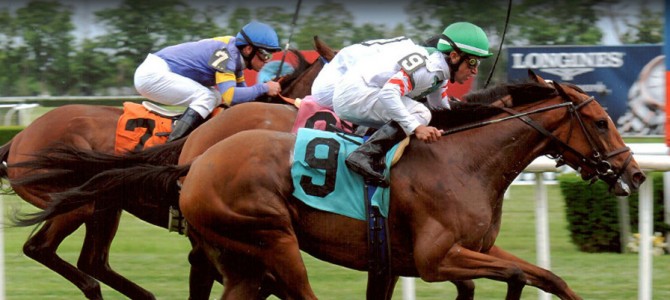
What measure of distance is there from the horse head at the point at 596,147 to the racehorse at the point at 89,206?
1776 millimetres

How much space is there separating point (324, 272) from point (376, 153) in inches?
114

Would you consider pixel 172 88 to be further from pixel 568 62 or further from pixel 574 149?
pixel 568 62

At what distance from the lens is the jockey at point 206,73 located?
6.09 meters

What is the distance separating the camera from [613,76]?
1473 centimetres

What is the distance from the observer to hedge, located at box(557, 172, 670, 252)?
785cm

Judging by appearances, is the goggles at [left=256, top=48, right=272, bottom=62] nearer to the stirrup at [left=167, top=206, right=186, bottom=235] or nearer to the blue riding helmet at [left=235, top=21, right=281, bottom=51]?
the blue riding helmet at [left=235, top=21, right=281, bottom=51]

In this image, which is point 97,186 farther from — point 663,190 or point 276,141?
point 663,190

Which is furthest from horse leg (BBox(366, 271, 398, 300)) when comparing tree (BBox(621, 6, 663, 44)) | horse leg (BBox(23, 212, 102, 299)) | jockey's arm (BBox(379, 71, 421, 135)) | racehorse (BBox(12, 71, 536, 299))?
tree (BBox(621, 6, 663, 44))

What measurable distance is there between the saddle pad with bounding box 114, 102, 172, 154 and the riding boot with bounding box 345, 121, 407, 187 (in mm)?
1782

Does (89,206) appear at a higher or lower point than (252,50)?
lower

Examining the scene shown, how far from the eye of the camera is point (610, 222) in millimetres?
7965

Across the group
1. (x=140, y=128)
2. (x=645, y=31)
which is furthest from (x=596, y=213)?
(x=645, y=31)

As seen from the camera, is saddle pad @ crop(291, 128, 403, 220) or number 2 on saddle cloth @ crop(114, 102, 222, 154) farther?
number 2 on saddle cloth @ crop(114, 102, 222, 154)

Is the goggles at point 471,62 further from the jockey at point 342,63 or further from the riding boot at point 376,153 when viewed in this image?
the riding boot at point 376,153
